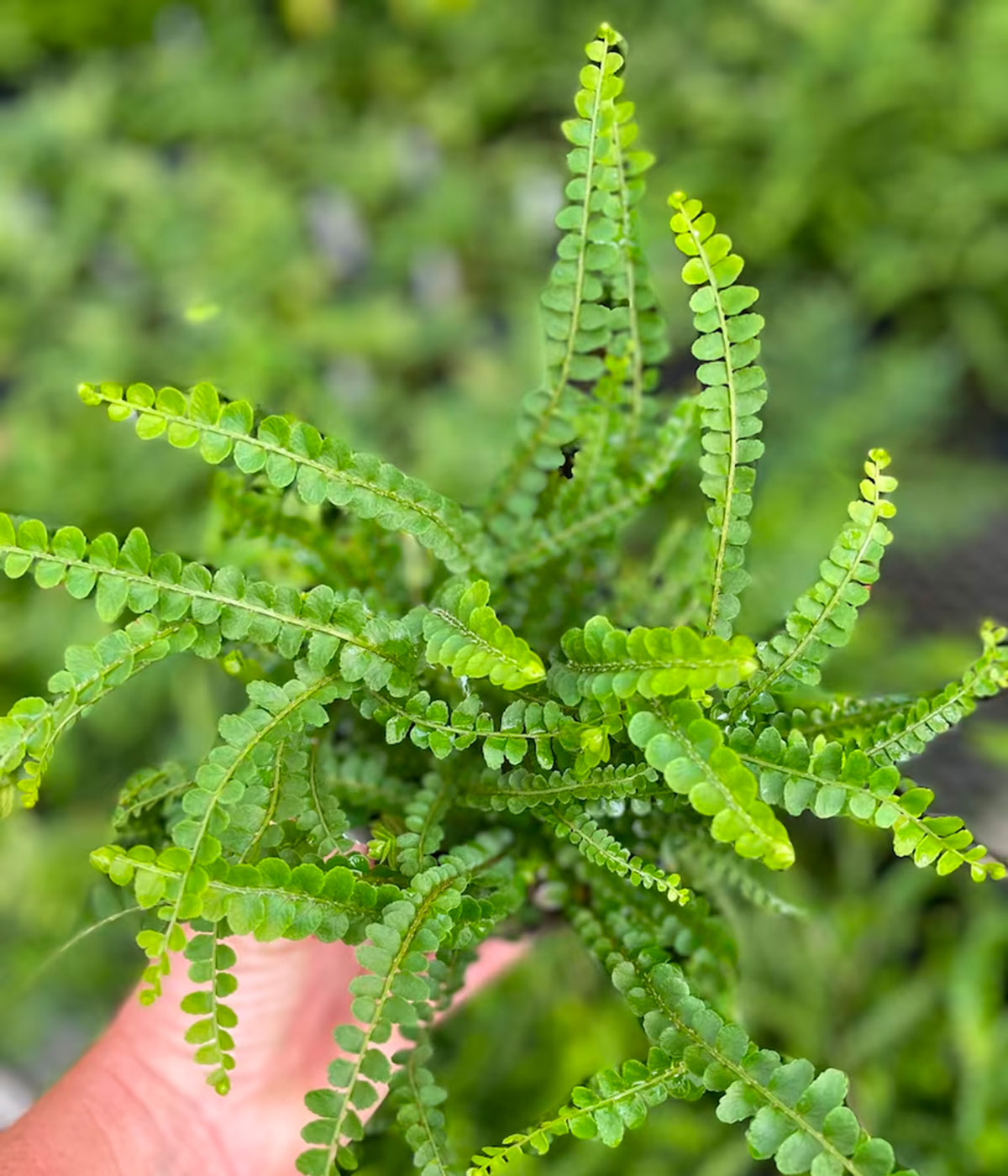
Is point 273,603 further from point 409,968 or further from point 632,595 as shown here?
point 632,595

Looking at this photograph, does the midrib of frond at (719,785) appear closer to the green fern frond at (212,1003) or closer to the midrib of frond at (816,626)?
the midrib of frond at (816,626)

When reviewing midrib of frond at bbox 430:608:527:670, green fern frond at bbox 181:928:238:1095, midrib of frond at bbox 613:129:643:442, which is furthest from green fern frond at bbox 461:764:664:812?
midrib of frond at bbox 613:129:643:442

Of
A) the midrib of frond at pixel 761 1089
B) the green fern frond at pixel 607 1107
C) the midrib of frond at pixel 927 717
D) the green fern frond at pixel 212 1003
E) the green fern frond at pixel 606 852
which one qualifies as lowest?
the green fern frond at pixel 212 1003

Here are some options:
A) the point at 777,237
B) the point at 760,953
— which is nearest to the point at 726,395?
the point at 760,953

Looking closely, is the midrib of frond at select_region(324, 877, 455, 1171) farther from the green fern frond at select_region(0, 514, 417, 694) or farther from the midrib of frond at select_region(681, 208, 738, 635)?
the midrib of frond at select_region(681, 208, 738, 635)

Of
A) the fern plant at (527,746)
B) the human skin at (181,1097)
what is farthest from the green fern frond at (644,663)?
the human skin at (181,1097)

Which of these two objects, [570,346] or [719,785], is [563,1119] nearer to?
[719,785]
